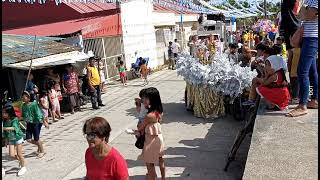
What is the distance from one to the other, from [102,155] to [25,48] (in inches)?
411

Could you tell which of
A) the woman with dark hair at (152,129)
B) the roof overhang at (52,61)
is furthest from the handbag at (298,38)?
the roof overhang at (52,61)

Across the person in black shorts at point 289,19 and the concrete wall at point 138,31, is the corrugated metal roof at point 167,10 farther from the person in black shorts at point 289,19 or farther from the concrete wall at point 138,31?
the person in black shorts at point 289,19

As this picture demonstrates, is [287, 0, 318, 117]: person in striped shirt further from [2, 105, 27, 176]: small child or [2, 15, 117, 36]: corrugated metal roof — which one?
[2, 15, 117, 36]: corrugated metal roof

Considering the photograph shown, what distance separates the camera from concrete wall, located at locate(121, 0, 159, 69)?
19.2 metres

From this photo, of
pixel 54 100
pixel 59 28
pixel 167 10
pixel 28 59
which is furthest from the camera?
pixel 167 10

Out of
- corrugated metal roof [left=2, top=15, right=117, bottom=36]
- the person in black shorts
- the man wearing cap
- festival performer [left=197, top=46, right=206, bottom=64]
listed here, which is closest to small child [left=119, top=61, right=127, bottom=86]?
corrugated metal roof [left=2, top=15, right=117, bottom=36]

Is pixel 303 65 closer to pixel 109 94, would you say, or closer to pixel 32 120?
pixel 32 120

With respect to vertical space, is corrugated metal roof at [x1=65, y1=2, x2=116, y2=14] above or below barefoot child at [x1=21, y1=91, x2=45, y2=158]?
above

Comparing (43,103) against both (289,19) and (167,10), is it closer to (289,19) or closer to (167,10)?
(289,19)

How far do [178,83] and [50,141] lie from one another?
8.08 metres

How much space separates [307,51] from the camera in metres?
5.39

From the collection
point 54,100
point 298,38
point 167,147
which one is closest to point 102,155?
point 298,38

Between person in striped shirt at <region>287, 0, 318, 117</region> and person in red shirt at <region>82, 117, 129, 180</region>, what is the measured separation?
304 cm

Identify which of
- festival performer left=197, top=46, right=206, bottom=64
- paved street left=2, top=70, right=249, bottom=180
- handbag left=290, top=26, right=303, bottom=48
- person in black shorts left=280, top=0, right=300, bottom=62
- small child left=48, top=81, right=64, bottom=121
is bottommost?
paved street left=2, top=70, right=249, bottom=180
